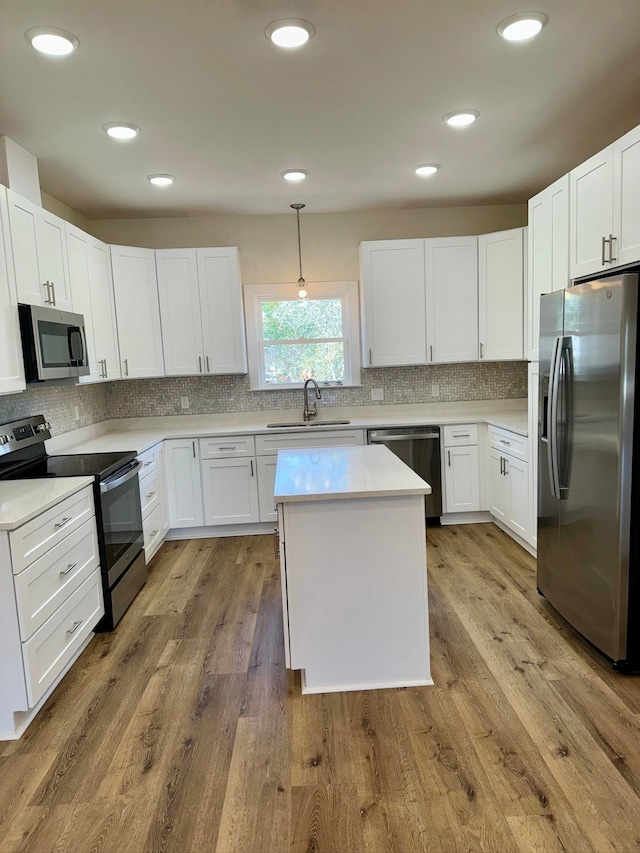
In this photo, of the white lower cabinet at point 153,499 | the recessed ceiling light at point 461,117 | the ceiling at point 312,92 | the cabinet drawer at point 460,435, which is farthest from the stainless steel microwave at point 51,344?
the cabinet drawer at point 460,435

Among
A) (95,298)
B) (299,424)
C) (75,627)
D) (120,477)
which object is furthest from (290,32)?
(299,424)

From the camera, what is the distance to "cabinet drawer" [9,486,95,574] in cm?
207

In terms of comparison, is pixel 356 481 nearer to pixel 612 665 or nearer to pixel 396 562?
pixel 396 562

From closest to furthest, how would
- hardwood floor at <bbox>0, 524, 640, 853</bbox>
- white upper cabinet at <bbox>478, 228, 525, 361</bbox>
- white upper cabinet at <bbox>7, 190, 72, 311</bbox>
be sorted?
hardwood floor at <bbox>0, 524, 640, 853</bbox>
white upper cabinet at <bbox>7, 190, 72, 311</bbox>
white upper cabinet at <bbox>478, 228, 525, 361</bbox>

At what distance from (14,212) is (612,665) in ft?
11.5

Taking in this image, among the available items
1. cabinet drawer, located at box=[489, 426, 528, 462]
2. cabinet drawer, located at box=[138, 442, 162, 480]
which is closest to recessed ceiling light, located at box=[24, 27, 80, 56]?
cabinet drawer, located at box=[138, 442, 162, 480]

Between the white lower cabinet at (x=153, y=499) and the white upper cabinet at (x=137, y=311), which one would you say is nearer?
the white lower cabinet at (x=153, y=499)

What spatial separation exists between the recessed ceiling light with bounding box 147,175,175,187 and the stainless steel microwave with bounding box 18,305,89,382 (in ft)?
3.35

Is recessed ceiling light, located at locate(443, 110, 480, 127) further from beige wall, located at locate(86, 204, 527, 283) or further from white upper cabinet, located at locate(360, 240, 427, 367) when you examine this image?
beige wall, located at locate(86, 204, 527, 283)

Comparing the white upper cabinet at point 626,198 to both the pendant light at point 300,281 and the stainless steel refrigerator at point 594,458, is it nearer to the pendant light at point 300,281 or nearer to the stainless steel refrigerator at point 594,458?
the stainless steel refrigerator at point 594,458

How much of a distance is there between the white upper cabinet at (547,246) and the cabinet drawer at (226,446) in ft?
7.11

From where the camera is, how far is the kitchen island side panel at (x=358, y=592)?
2.26m

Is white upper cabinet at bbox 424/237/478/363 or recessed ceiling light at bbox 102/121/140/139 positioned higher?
recessed ceiling light at bbox 102/121/140/139

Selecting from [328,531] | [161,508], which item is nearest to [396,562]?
[328,531]
